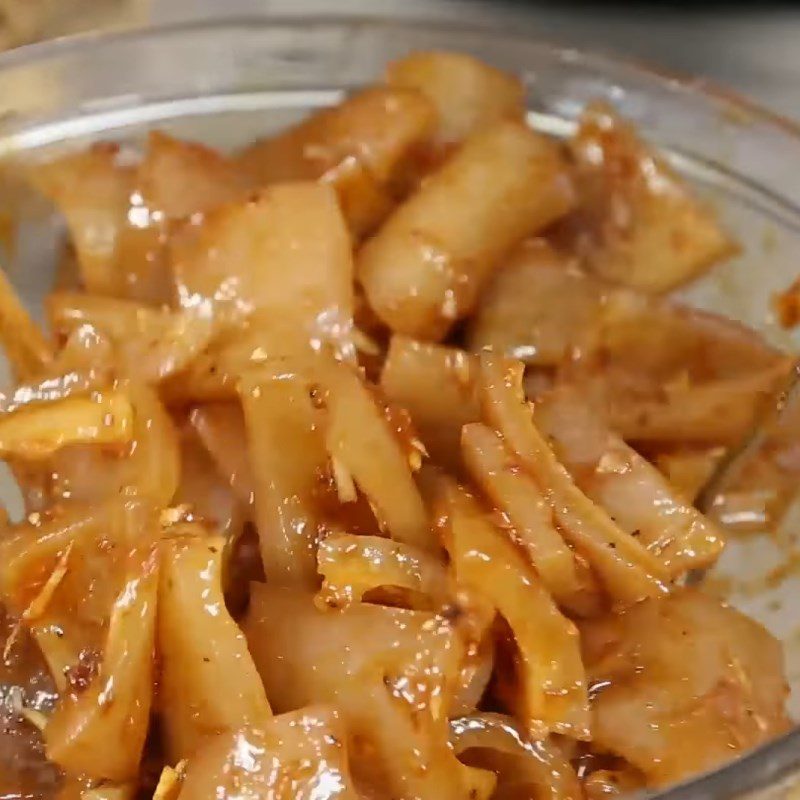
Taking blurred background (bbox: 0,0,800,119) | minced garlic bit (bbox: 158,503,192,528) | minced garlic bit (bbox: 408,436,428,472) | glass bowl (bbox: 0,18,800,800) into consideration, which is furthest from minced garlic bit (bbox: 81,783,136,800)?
blurred background (bbox: 0,0,800,119)

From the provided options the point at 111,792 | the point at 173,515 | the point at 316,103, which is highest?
the point at 316,103

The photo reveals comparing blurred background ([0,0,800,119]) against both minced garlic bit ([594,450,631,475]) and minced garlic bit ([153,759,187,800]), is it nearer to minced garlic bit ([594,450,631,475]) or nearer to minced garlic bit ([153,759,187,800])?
minced garlic bit ([594,450,631,475])

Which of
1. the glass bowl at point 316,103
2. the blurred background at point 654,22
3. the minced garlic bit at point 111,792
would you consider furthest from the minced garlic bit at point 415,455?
the blurred background at point 654,22

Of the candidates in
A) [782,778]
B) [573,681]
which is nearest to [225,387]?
[573,681]

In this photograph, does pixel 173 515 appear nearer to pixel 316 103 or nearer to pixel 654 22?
pixel 316 103

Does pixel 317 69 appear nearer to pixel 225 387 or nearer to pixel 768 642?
pixel 225 387

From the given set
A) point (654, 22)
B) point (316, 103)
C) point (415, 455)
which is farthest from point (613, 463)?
point (654, 22)
